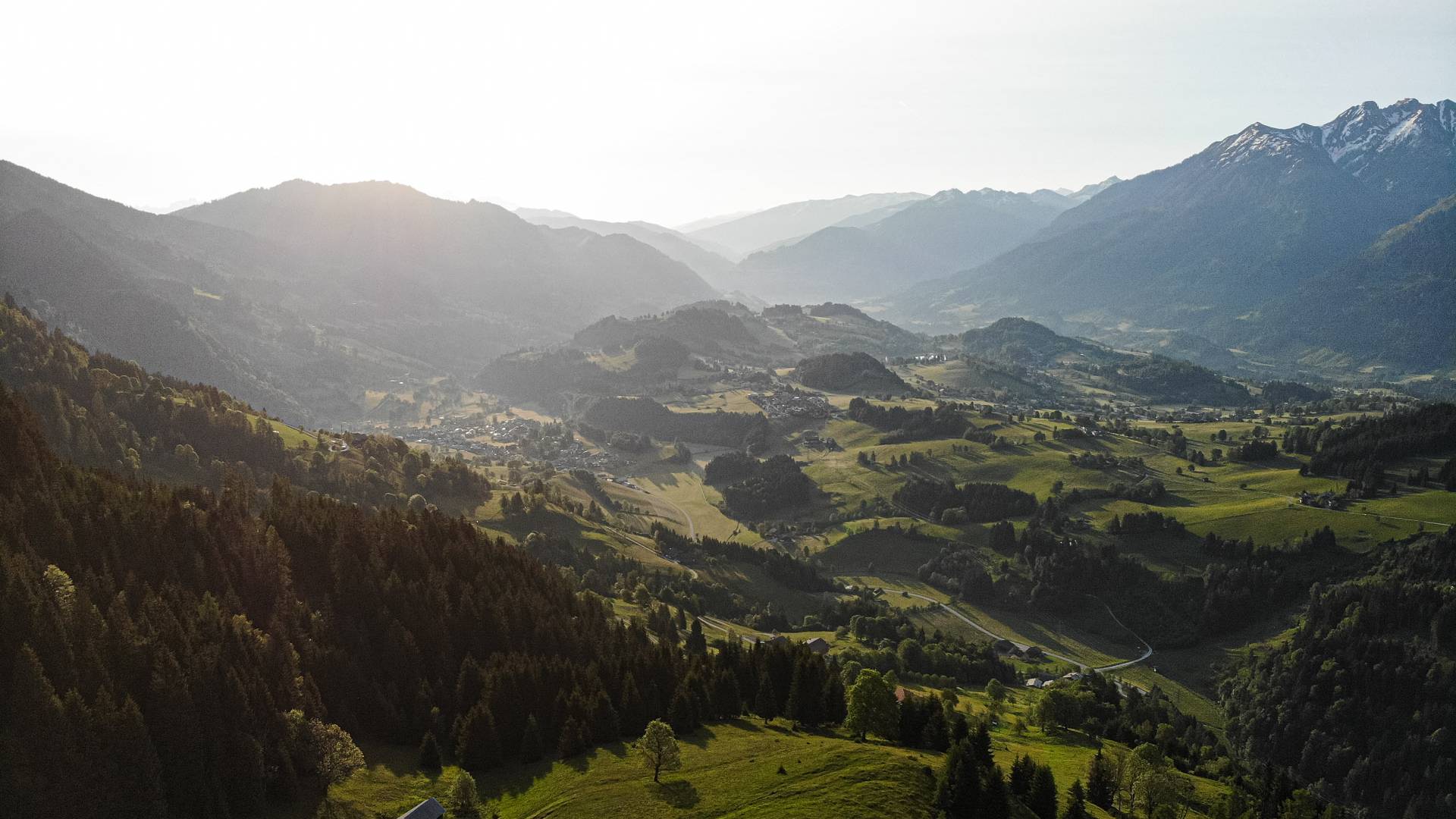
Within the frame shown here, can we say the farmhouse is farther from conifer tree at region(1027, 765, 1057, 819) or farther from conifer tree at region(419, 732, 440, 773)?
conifer tree at region(419, 732, 440, 773)

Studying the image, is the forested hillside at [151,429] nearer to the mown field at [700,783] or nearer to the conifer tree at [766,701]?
the mown field at [700,783]

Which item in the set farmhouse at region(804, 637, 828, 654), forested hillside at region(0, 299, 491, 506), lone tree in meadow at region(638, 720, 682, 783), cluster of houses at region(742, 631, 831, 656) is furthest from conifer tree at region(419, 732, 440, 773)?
forested hillside at region(0, 299, 491, 506)

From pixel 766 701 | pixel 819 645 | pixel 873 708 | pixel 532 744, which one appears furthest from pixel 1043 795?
pixel 819 645

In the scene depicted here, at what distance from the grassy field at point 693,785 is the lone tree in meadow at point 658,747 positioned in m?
1.49

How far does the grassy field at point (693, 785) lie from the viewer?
60.8 m

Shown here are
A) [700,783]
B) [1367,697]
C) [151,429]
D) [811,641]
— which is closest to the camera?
[700,783]

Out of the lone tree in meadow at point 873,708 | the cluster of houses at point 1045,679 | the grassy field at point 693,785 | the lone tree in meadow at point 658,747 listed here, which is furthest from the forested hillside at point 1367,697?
the lone tree in meadow at point 658,747

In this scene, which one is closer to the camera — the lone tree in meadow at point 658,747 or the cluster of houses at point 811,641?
the lone tree in meadow at point 658,747

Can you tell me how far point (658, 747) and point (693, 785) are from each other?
3.87 metres

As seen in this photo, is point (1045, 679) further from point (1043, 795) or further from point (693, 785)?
point (693, 785)

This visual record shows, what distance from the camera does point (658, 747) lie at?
6650 centimetres

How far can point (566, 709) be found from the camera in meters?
78.8

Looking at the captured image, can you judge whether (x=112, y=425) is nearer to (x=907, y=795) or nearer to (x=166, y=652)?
(x=166, y=652)

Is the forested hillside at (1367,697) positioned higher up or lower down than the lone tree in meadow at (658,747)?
lower down
